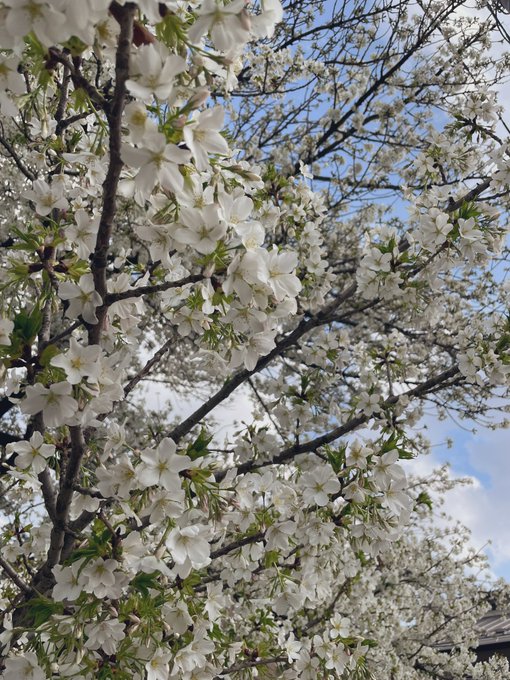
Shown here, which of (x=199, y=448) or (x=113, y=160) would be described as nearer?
(x=113, y=160)

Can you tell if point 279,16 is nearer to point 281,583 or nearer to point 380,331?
point 281,583

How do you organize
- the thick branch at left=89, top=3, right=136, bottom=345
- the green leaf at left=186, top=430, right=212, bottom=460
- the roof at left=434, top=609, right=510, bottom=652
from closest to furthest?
the thick branch at left=89, top=3, right=136, bottom=345 → the green leaf at left=186, top=430, right=212, bottom=460 → the roof at left=434, top=609, right=510, bottom=652

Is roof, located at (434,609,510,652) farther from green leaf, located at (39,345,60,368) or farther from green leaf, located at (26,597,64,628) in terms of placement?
green leaf, located at (39,345,60,368)

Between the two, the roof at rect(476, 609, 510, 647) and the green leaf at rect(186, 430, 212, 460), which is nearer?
the green leaf at rect(186, 430, 212, 460)

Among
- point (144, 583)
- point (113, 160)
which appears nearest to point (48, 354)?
point (113, 160)

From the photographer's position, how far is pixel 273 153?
21.3ft

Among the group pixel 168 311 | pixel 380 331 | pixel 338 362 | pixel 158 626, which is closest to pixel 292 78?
pixel 380 331

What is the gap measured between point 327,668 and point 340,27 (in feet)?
19.3

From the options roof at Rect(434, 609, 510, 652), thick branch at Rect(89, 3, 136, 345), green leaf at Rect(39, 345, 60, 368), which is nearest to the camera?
thick branch at Rect(89, 3, 136, 345)

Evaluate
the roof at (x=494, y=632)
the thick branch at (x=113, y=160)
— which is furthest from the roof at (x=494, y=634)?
the thick branch at (x=113, y=160)

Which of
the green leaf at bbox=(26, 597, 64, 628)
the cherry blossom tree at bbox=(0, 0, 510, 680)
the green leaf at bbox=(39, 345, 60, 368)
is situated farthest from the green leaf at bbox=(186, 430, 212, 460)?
the green leaf at bbox=(26, 597, 64, 628)

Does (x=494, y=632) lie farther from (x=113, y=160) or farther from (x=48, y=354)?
(x=113, y=160)

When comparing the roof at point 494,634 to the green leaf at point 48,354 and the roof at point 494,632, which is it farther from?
the green leaf at point 48,354

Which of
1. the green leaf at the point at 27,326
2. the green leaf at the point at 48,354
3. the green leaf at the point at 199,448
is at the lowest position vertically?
the green leaf at the point at 199,448
